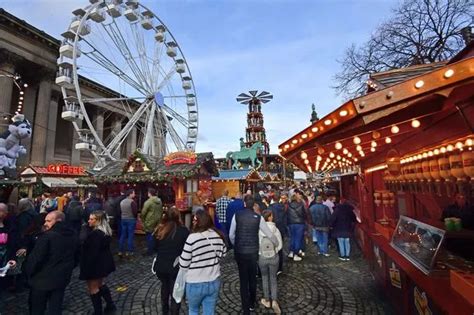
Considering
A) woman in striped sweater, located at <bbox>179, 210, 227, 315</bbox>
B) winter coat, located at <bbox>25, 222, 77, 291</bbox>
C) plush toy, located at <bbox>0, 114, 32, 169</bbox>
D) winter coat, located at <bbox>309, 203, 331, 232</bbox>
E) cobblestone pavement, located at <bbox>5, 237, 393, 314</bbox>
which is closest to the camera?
woman in striped sweater, located at <bbox>179, 210, 227, 315</bbox>

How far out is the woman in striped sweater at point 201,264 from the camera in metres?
2.67

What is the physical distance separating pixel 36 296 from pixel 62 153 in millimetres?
27500

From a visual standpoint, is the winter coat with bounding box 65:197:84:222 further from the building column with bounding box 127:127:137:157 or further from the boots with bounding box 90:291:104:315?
the building column with bounding box 127:127:137:157

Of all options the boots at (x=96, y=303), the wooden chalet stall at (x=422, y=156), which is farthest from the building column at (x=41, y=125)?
the wooden chalet stall at (x=422, y=156)

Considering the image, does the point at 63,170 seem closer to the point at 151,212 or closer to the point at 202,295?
the point at 151,212

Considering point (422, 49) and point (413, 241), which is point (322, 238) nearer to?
point (413, 241)

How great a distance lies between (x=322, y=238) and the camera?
276 inches

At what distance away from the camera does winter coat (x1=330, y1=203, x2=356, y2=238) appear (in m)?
6.48

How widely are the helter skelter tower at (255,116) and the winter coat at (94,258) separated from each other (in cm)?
3274

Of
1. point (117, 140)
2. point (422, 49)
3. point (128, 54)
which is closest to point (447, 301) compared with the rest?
point (422, 49)

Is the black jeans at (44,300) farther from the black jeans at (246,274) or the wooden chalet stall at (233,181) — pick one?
the wooden chalet stall at (233,181)

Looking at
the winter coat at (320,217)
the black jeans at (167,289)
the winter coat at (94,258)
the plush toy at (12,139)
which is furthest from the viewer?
the plush toy at (12,139)

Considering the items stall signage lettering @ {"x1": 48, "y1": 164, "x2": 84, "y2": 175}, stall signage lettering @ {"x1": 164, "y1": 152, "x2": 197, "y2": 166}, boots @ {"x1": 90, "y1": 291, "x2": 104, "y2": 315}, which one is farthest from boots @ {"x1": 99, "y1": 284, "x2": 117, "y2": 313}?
stall signage lettering @ {"x1": 48, "y1": 164, "x2": 84, "y2": 175}

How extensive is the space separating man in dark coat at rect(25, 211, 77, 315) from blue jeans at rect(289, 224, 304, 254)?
4.93 metres
